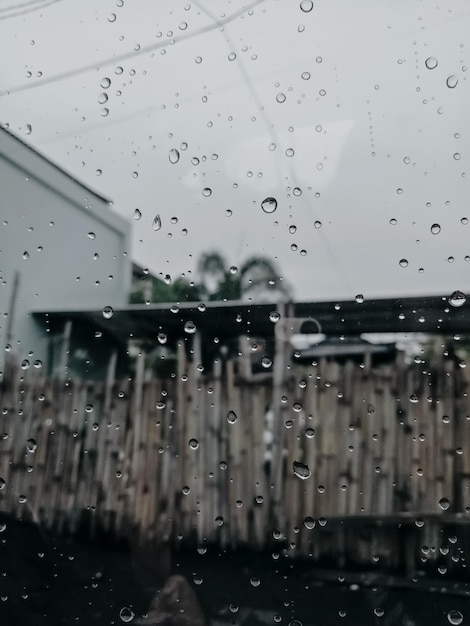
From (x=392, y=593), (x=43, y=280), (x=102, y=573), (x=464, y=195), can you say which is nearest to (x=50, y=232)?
(x=43, y=280)

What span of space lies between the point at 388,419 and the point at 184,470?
35 cm

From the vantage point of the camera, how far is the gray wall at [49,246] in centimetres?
138

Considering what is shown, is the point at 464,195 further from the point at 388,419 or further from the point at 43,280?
the point at 43,280

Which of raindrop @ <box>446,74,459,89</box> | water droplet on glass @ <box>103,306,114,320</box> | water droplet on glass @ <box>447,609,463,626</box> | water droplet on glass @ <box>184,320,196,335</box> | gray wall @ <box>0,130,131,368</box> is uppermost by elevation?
raindrop @ <box>446,74,459,89</box>

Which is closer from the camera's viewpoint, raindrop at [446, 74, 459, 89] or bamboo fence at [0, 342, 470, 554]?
bamboo fence at [0, 342, 470, 554]

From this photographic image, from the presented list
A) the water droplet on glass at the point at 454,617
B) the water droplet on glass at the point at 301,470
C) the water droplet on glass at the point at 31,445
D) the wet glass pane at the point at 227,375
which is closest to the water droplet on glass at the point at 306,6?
the wet glass pane at the point at 227,375

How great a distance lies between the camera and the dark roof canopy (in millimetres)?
1253

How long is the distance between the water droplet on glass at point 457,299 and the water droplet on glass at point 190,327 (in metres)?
0.44

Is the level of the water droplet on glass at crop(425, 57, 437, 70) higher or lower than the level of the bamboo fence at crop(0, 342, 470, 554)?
higher

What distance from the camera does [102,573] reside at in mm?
1266

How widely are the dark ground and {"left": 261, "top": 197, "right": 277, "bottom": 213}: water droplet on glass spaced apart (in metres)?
0.60

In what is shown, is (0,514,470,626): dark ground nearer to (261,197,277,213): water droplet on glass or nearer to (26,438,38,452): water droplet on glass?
(26,438,38,452): water droplet on glass

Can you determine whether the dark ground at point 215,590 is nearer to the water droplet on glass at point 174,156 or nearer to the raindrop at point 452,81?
the water droplet on glass at point 174,156

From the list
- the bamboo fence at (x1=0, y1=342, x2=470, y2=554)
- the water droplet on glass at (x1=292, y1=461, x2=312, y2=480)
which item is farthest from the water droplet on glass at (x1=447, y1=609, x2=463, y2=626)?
the water droplet on glass at (x1=292, y1=461, x2=312, y2=480)
